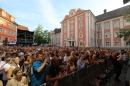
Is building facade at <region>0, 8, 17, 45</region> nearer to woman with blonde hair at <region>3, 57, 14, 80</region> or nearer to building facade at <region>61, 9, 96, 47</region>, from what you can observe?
building facade at <region>61, 9, 96, 47</region>

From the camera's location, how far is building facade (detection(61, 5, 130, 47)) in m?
42.2

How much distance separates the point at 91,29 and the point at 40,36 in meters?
29.0

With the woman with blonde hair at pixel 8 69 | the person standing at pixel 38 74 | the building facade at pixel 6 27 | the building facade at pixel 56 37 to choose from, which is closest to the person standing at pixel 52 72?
the person standing at pixel 38 74

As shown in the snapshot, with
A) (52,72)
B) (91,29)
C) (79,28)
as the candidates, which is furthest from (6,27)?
(52,72)

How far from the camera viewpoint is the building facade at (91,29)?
4216 centimetres

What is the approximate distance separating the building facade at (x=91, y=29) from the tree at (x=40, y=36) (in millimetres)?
13627

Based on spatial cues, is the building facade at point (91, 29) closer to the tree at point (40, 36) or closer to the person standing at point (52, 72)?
the tree at point (40, 36)

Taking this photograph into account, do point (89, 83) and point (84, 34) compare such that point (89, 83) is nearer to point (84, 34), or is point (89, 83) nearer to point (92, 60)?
point (92, 60)

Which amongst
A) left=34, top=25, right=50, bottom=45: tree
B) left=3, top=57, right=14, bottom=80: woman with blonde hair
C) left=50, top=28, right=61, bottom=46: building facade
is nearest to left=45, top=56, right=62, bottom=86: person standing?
left=3, top=57, right=14, bottom=80: woman with blonde hair

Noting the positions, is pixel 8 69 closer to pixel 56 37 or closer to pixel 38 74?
pixel 38 74

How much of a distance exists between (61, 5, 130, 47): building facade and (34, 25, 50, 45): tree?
1363cm

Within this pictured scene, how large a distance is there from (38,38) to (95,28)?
101 feet

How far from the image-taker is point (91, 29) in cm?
4616

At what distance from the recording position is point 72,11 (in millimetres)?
49562
